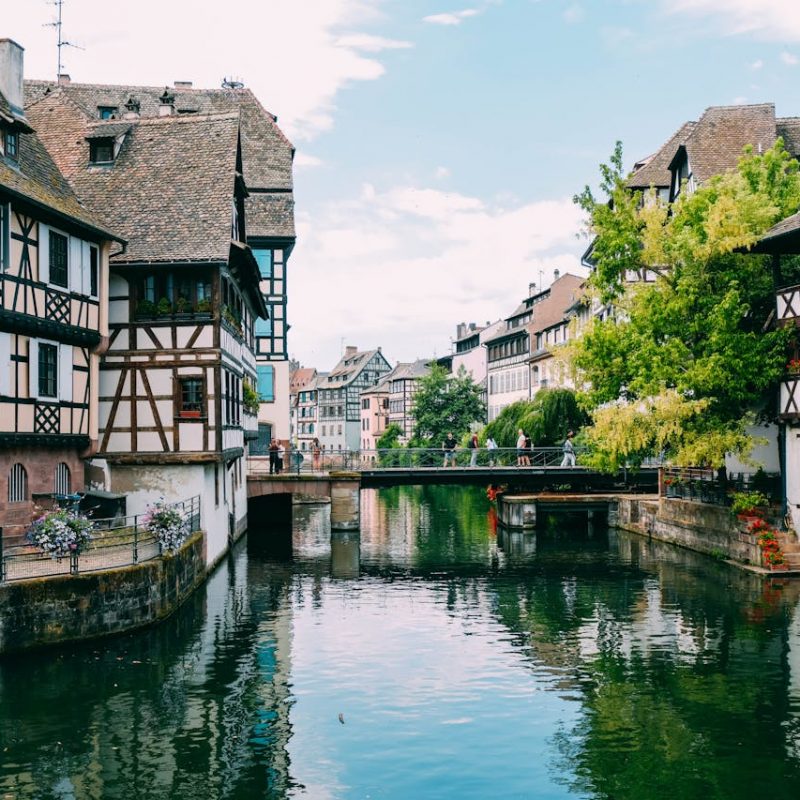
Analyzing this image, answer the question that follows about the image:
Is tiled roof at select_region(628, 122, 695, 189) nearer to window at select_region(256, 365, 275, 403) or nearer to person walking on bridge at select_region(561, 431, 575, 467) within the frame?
person walking on bridge at select_region(561, 431, 575, 467)

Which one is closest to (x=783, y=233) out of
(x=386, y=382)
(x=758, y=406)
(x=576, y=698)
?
(x=758, y=406)

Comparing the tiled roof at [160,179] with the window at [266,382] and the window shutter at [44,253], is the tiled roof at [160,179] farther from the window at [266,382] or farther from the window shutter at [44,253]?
the window at [266,382]

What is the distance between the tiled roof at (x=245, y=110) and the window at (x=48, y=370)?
30364mm

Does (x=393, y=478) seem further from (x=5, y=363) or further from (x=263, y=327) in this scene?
(x=5, y=363)

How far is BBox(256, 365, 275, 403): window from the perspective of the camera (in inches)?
2056

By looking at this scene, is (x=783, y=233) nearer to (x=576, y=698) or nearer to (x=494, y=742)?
(x=576, y=698)

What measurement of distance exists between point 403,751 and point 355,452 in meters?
30.9

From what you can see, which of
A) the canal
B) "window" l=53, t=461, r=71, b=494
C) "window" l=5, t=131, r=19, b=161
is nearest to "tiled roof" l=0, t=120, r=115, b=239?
"window" l=5, t=131, r=19, b=161

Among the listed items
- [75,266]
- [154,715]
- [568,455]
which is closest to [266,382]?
[568,455]

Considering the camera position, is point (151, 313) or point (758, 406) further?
point (758, 406)

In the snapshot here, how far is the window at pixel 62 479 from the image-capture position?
85.1ft

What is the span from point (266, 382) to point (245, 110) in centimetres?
1631

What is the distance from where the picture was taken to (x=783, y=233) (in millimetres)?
28203

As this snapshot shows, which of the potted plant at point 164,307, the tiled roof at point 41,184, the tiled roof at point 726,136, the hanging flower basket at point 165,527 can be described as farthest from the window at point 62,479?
the tiled roof at point 726,136
